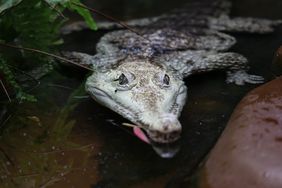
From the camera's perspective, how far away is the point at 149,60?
3873 millimetres

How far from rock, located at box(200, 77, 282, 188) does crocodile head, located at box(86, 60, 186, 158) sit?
0.99 feet

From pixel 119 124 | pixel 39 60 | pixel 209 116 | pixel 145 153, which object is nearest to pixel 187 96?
pixel 209 116

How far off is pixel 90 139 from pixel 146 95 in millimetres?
493

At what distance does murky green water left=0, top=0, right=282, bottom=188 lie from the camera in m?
2.67

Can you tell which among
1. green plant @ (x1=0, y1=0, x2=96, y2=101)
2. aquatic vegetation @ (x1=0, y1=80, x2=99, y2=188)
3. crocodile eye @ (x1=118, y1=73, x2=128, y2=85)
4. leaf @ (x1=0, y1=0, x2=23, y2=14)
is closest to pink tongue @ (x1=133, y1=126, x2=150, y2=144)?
aquatic vegetation @ (x1=0, y1=80, x2=99, y2=188)

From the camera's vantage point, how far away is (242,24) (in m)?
5.55

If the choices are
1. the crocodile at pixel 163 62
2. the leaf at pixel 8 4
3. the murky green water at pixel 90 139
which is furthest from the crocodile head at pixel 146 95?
the leaf at pixel 8 4

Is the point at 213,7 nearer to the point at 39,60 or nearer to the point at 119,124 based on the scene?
the point at 39,60

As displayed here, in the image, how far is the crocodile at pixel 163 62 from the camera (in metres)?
2.86

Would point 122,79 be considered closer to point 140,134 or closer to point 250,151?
point 140,134

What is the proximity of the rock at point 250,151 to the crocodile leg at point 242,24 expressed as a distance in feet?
8.79

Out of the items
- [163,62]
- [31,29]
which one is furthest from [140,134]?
[31,29]

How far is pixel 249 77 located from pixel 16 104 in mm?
1953

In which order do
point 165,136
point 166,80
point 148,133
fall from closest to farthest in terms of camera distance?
1. point 165,136
2. point 148,133
3. point 166,80
